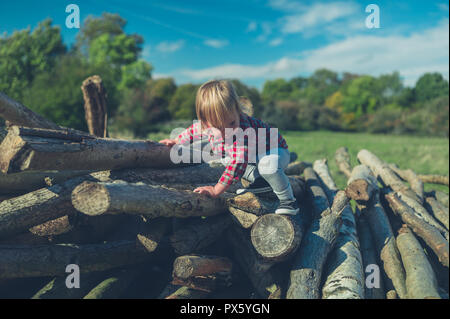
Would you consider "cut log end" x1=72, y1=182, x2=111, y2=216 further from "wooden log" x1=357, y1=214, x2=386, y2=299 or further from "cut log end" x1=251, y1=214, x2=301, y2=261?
"wooden log" x1=357, y1=214, x2=386, y2=299

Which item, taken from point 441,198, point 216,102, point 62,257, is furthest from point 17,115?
point 441,198

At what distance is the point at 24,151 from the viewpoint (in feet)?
10.3

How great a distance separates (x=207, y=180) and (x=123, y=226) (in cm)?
130

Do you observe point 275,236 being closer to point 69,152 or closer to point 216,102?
point 216,102

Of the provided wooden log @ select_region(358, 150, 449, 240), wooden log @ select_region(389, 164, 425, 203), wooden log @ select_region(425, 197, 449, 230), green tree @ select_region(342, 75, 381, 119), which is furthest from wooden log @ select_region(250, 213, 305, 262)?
green tree @ select_region(342, 75, 381, 119)

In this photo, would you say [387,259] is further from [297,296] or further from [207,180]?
[207,180]

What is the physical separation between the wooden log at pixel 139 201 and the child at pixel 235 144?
7.1 inches

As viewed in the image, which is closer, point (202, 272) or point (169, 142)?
point (202, 272)

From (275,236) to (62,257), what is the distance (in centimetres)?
226

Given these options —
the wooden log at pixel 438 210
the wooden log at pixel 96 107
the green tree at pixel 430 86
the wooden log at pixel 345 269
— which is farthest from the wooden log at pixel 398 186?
the green tree at pixel 430 86

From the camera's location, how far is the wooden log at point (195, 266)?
3.47 metres

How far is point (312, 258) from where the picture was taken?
366 cm

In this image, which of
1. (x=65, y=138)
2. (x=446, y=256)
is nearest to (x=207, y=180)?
(x=65, y=138)

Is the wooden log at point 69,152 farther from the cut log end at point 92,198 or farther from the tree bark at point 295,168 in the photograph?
the tree bark at point 295,168
